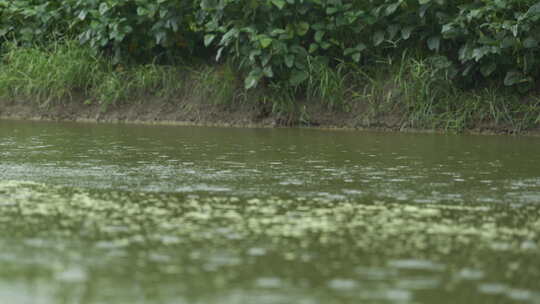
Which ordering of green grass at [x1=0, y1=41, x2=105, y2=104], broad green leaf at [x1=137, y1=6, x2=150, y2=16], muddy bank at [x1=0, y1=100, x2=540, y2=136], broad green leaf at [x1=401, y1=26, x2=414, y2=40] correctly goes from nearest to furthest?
broad green leaf at [x1=401, y1=26, x2=414, y2=40] → muddy bank at [x1=0, y1=100, x2=540, y2=136] → broad green leaf at [x1=137, y1=6, x2=150, y2=16] → green grass at [x1=0, y1=41, x2=105, y2=104]

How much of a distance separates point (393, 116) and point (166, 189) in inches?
171

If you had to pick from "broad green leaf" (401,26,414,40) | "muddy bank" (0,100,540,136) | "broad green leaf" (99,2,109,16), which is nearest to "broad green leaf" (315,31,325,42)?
"muddy bank" (0,100,540,136)

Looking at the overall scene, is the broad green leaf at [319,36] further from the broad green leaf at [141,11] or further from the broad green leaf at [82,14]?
the broad green leaf at [82,14]

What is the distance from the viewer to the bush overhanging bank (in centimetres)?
777

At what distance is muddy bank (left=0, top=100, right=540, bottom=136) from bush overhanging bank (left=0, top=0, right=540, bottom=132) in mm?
133

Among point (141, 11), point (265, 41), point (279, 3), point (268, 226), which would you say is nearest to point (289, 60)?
point (265, 41)

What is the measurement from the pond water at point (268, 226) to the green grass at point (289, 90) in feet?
6.26

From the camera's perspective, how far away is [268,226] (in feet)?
10.8

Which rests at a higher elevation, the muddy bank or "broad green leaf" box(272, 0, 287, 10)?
"broad green leaf" box(272, 0, 287, 10)

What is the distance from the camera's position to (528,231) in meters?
3.27

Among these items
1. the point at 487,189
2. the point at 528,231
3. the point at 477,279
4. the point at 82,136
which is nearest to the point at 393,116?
the point at 82,136

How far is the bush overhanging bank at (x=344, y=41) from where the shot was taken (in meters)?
7.77

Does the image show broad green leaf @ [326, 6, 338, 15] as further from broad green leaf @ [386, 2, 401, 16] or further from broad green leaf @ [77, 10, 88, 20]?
broad green leaf @ [77, 10, 88, 20]

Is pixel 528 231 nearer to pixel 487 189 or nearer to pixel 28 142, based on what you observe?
pixel 487 189
